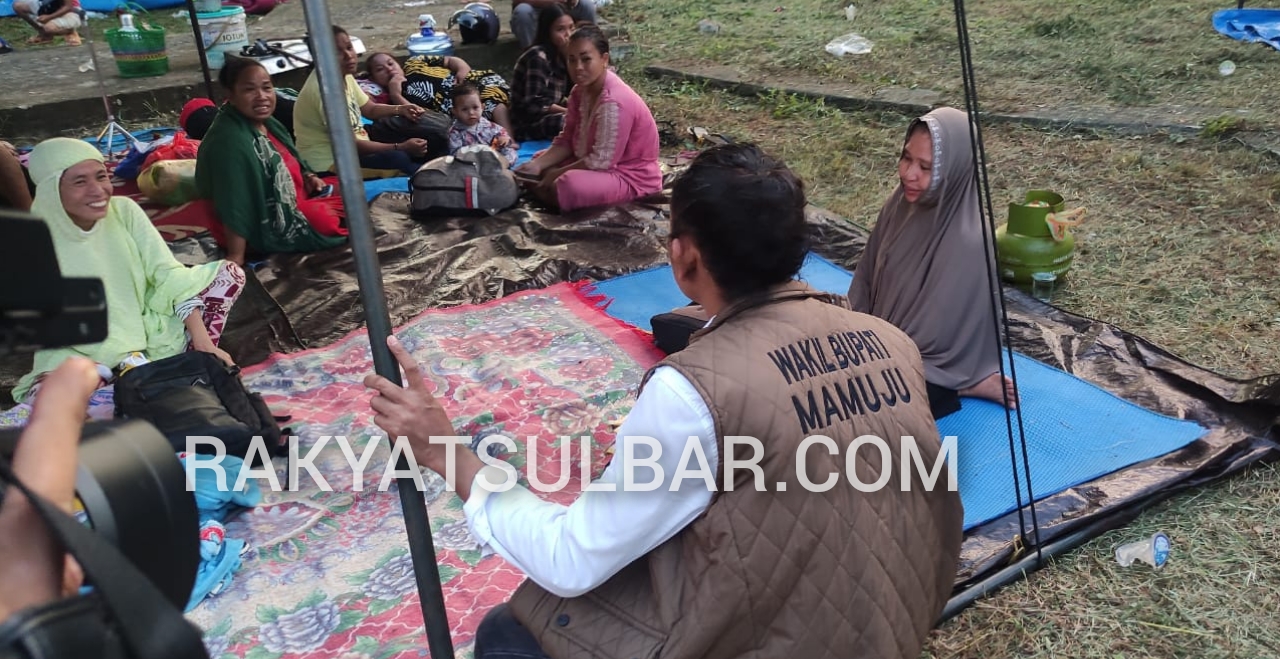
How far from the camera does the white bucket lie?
7102 mm

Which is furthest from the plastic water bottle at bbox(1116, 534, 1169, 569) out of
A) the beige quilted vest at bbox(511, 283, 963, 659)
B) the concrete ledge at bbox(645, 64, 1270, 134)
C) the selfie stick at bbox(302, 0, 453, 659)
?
the concrete ledge at bbox(645, 64, 1270, 134)

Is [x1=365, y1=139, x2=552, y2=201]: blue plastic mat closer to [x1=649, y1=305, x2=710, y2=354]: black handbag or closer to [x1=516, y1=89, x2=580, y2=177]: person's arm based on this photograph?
[x1=516, y1=89, x2=580, y2=177]: person's arm

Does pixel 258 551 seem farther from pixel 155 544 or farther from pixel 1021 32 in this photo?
pixel 1021 32

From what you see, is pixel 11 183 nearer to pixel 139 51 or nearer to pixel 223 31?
pixel 223 31

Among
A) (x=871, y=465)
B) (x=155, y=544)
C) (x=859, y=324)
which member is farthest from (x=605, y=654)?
(x=155, y=544)

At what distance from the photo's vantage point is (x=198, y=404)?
286 centimetres

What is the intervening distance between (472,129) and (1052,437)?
4089 millimetres

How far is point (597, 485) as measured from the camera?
58.4 inches

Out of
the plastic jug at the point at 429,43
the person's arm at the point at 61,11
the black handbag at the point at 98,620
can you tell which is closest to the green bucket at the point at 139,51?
the plastic jug at the point at 429,43

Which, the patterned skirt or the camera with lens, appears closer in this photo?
the camera with lens

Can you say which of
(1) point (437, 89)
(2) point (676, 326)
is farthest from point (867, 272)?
(1) point (437, 89)

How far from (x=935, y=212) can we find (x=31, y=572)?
2868 mm

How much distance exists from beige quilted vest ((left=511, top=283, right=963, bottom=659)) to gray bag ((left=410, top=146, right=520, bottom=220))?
373 cm

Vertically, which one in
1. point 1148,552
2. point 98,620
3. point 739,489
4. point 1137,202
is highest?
point 98,620
